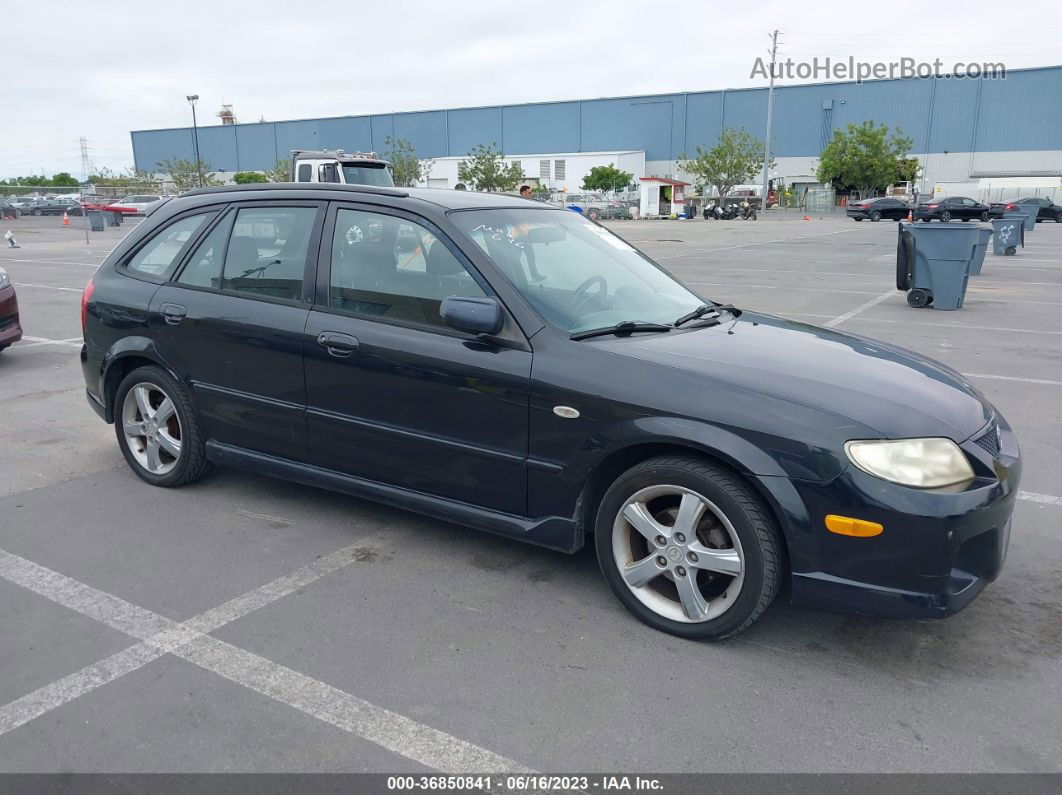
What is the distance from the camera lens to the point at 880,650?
336 centimetres

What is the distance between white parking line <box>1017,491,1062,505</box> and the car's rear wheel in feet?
15.1

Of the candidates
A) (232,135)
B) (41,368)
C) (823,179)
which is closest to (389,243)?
(41,368)

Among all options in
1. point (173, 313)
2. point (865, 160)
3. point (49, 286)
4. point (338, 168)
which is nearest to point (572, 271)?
point (173, 313)

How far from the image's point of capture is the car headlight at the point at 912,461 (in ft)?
9.91

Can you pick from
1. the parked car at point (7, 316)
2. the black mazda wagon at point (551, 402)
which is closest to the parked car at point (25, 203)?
the parked car at point (7, 316)

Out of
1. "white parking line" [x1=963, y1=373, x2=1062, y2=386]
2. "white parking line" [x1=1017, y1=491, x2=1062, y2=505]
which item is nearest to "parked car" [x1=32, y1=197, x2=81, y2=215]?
"white parking line" [x1=963, y1=373, x2=1062, y2=386]

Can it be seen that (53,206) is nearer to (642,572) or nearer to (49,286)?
(49,286)

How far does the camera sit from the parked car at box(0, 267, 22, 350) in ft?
26.9

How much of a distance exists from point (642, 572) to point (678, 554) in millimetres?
188

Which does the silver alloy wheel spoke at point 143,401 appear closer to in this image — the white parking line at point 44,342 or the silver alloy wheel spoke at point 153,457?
the silver alloy wheel spoke at point 153,457

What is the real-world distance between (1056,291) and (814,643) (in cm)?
1418

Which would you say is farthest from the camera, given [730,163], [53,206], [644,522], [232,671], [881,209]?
[730,163]

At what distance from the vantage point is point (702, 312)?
4.32 metres

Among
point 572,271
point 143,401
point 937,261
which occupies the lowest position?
point 143,401
